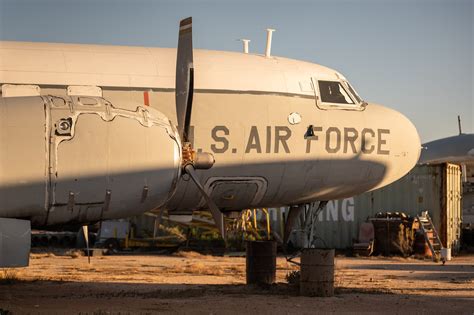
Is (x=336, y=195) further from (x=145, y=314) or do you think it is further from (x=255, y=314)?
(x=145, y=314)

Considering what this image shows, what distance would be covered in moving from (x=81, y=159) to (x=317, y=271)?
6.89 m

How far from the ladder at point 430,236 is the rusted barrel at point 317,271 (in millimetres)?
18789

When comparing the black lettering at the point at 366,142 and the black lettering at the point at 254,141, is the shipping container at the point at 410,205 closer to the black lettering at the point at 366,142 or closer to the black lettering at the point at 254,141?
the black lettering at the point at 366,142

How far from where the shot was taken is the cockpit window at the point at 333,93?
1923 centimetres

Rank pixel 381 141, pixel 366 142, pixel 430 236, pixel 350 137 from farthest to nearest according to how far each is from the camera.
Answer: pixel 430 236 → pixel 381 141 → pixel 366 142 → pixel 350 137

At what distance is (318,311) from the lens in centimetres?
1647

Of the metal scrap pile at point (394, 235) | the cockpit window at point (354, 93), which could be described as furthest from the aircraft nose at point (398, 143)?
the metal scrap pile at point (394, 235)

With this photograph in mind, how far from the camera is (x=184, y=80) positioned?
16.4m

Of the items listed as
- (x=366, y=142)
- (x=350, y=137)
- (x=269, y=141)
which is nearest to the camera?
(x=269, y=141)

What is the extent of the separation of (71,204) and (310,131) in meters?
6.33

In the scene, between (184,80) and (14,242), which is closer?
(14,242)

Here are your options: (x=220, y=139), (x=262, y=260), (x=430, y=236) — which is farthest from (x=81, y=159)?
(x=430, y=236)

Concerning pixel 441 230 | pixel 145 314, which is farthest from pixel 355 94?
pixel 441 230

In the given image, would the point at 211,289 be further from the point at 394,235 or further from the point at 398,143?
the point at 394,235
